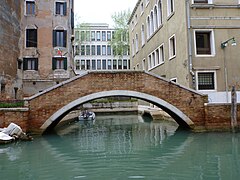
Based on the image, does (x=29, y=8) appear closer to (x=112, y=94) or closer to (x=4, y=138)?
(x=112, y=94)

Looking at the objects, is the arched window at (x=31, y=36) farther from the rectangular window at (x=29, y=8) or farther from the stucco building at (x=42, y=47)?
the rectangular window at (x=29, y=8)

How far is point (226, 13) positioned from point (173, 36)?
303 centimetres

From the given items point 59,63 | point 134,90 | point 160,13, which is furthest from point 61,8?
point 134,90

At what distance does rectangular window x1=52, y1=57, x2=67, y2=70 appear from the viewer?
57.3 feet

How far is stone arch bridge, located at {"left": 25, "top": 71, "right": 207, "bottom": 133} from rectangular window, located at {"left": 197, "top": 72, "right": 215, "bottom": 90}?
7.57 ft

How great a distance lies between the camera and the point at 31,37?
1731 cm

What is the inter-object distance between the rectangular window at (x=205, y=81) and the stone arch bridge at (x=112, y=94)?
7.57ft

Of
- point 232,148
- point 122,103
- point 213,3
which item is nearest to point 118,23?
point 122,103

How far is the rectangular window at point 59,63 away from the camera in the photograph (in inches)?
687

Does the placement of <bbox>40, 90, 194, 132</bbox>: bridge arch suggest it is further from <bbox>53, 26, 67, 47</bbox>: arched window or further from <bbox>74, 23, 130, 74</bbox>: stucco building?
<bbox>74, 23, 130, 74</bbox>: stucco building

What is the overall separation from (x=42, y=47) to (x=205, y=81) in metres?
11.2

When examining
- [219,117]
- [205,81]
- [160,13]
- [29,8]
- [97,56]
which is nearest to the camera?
[219,117]

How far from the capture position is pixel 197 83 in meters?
12.5

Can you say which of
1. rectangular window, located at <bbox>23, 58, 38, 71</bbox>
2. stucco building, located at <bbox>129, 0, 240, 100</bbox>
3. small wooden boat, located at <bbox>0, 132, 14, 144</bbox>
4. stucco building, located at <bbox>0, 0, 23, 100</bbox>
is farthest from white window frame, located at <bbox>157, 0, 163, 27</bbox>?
small wooden boat, located at <bbox>0, 132, 14, 144</bbox>
